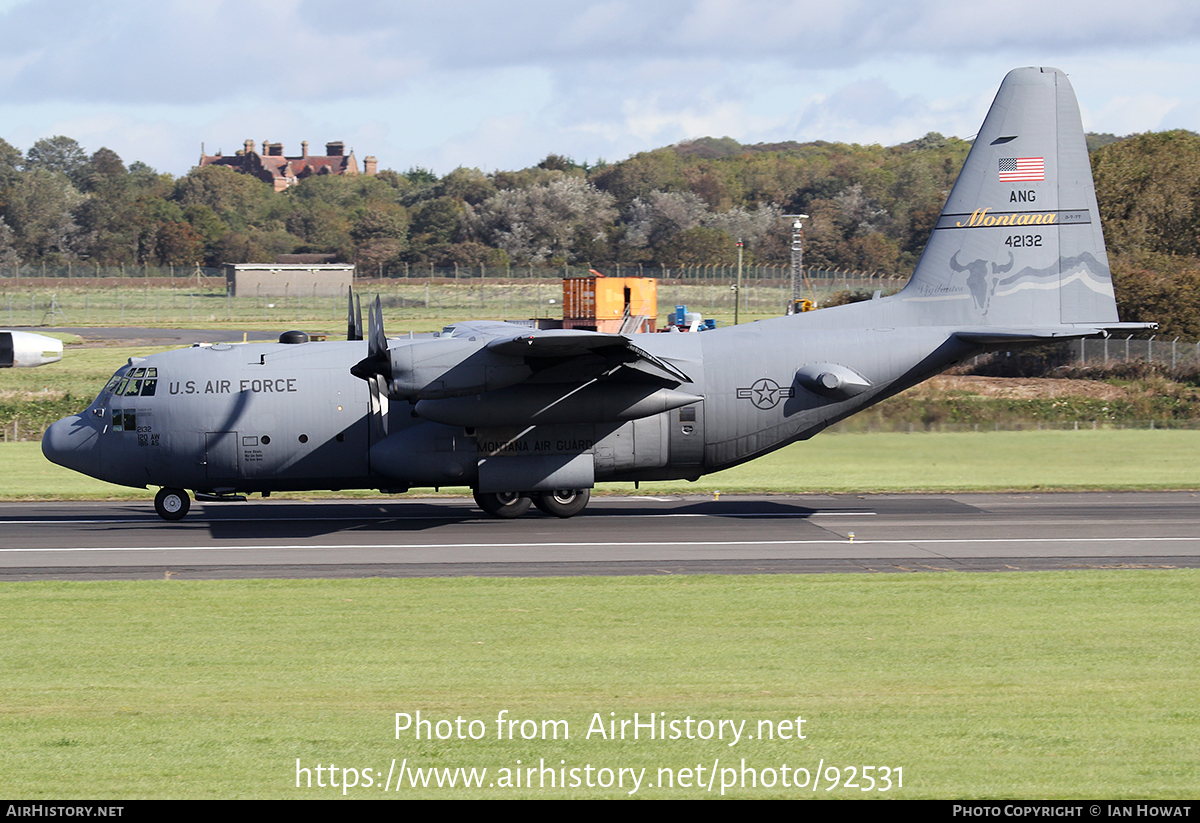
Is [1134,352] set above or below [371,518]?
above

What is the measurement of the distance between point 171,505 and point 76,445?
2288 mm

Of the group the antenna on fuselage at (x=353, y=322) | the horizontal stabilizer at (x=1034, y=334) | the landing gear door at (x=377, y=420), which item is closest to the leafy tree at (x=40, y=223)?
the antenna on fuselage at (x=353, y=322)

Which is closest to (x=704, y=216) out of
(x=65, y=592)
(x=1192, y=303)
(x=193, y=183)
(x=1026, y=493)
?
(x=193, y=183)

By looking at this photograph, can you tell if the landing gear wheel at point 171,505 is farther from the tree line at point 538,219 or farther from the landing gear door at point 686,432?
the tree line at point 538,219

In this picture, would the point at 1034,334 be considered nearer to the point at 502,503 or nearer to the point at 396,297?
the point at 502,503

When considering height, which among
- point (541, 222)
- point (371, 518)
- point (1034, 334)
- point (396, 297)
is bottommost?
point (371, 518)

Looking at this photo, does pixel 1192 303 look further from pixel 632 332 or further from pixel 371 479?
pixel 371 479

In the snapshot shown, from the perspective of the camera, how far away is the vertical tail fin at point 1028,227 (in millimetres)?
24812

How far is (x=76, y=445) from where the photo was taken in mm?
23719

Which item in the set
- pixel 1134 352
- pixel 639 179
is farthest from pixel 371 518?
pixel 639 179

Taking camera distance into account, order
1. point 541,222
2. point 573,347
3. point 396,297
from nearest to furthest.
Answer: point 573,347 → point 396,297 → point 541,222

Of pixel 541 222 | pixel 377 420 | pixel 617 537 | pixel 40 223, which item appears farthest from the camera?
pixel 40 223

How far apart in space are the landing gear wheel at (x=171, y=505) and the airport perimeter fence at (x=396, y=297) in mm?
55568
